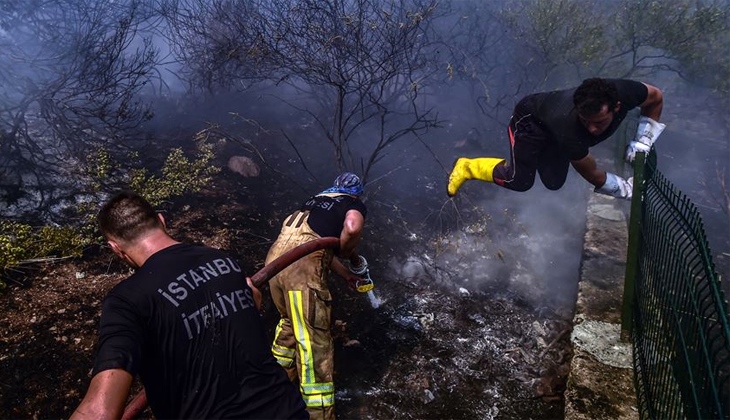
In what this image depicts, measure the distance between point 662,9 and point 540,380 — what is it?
32.2 ft

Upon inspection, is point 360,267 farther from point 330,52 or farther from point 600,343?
point 330,52

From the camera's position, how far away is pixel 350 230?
334 cm

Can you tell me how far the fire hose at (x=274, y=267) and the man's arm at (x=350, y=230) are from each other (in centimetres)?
7

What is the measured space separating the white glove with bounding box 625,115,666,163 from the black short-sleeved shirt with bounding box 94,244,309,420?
133 inches

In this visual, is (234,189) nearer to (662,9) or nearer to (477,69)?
(477,69)

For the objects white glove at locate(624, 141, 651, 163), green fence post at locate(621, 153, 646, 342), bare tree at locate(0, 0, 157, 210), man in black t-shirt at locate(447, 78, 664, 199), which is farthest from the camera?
bare tree at locate(0, 0, 157, 210)

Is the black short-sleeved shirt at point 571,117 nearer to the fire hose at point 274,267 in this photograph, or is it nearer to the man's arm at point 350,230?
the man's arm at point 350,230

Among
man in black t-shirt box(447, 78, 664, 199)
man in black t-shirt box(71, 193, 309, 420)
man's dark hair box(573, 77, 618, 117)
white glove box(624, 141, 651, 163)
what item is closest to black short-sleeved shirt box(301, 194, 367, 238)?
man in black t-shirt box(71, 193, 309, 420)

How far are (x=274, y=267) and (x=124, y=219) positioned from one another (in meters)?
0.90

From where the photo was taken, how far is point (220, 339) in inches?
74.2

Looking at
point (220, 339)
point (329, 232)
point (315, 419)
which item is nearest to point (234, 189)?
point (329, 232)

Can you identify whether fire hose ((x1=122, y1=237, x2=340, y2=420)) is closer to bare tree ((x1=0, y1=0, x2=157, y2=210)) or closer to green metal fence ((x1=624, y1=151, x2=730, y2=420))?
green metal fence ((x1=624, y1=151, x2=730, y2=420))

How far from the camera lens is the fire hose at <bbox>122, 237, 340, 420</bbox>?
1848 mm

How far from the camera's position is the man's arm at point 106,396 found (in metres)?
1.40
